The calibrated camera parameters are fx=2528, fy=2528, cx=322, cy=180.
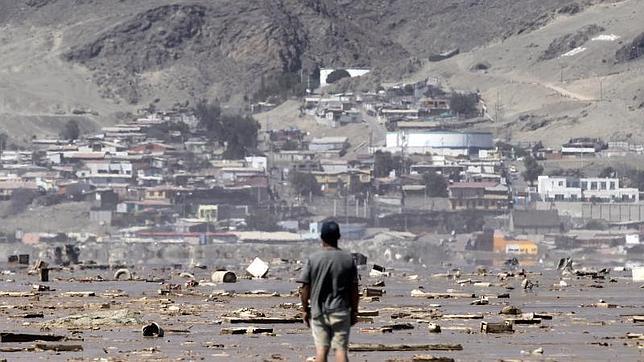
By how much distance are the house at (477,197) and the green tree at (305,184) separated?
387 inches

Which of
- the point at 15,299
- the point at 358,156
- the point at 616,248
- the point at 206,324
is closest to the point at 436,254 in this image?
the point at 616,248

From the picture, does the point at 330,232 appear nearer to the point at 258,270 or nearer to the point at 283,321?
the point at 283,321

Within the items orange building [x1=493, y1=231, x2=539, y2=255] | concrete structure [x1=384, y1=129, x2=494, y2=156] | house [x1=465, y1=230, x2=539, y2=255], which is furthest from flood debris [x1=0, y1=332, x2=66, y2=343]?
concrete structure [x1=384, y1=129, x2=494, y2=156]

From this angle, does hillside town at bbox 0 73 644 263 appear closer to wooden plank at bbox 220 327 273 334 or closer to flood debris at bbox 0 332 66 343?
wooden plank at bbox 220 327 273 334

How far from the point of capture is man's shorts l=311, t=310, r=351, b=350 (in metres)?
23.4

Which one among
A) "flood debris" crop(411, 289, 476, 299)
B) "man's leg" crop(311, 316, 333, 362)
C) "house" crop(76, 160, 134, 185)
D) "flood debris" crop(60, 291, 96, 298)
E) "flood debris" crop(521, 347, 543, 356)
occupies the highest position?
"house" crop(76, 160, 134, 185)

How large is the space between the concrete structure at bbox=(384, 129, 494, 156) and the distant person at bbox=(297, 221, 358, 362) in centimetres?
16656

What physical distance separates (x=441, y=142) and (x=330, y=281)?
175 meters

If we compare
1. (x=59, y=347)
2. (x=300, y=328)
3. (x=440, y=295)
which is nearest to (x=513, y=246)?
(x=440, y=295)

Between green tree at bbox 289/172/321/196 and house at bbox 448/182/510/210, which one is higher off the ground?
green tree at bbox 289/172/321/196

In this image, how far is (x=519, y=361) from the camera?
90.5ft

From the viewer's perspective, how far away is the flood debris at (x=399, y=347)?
29.3 m

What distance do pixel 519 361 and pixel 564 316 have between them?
1114cm

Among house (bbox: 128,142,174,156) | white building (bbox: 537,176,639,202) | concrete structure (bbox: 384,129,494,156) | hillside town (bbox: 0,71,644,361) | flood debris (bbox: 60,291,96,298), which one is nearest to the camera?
hillside town (bbox: 0,71,644,361)
